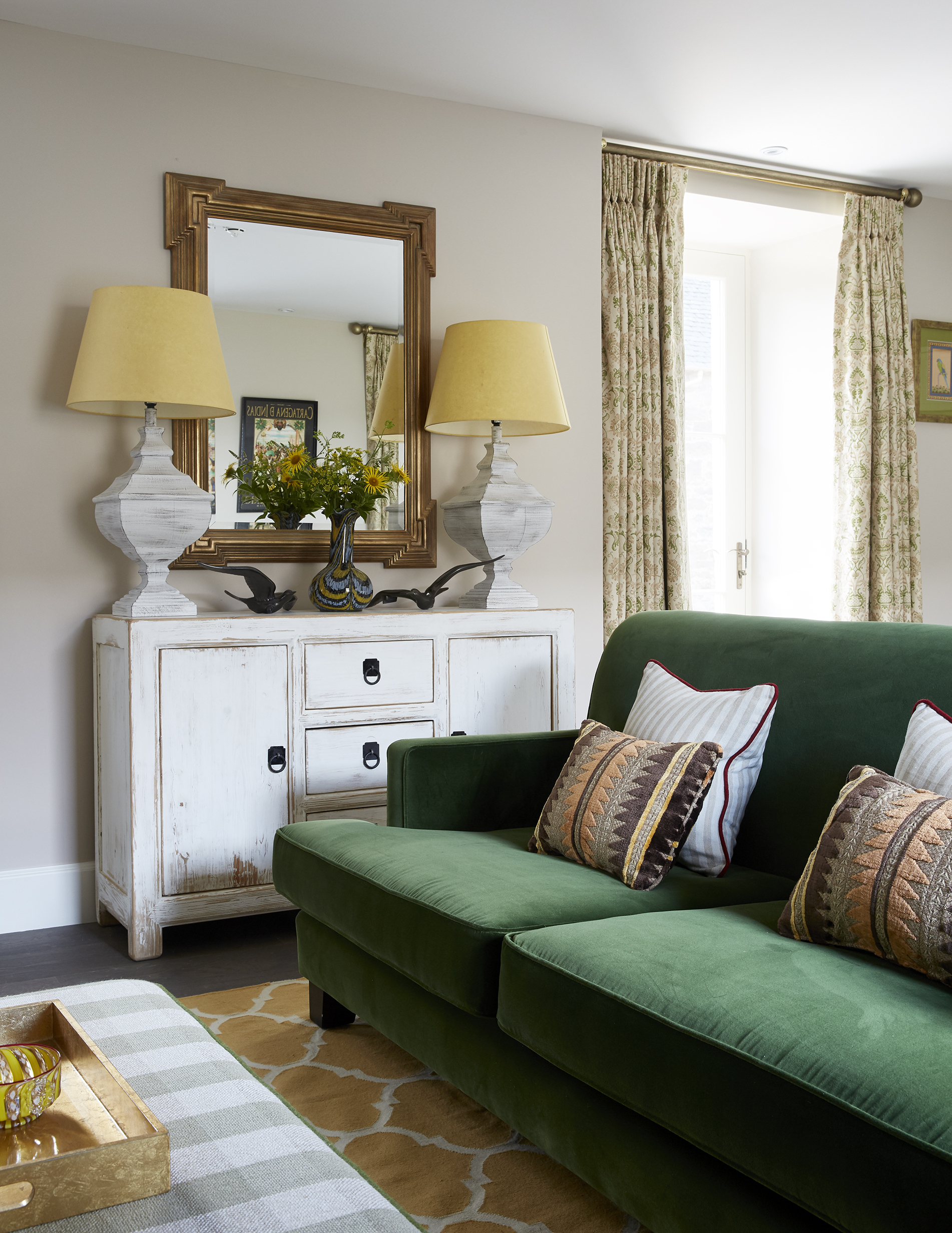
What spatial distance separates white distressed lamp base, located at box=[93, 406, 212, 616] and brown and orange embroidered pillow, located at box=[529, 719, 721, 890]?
1356 mm

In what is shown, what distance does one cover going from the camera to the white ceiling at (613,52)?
311 cm

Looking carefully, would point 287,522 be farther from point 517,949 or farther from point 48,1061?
point 48,1061

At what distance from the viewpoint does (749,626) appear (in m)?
2.37

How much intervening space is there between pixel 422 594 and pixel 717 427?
2240 millimetres

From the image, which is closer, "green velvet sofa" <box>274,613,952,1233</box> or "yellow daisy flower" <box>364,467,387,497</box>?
"green velvet sofa" <box>274,613,952,1233</box>

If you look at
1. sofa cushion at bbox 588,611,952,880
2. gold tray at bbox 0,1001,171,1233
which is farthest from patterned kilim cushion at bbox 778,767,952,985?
gold tray at bbox 0,1001,171,1233

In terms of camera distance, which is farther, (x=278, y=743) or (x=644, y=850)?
(x=278, y=743)

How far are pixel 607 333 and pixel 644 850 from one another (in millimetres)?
2718

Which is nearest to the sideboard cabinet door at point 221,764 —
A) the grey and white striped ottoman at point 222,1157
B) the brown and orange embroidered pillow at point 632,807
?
the brown and orange embroidered pillow at point 632,807

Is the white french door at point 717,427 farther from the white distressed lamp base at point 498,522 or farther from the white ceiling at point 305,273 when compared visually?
the white ceiling at point 305,273

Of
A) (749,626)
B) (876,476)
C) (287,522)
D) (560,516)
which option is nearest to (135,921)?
(287,522)

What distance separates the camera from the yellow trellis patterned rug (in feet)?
5.43

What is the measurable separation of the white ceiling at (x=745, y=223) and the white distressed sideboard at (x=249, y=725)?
226 cm

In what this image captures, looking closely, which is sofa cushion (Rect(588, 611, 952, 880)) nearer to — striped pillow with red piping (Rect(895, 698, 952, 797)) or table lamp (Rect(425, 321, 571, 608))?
striped pillow with red piping (Rect(895, 698, 952, 797))
